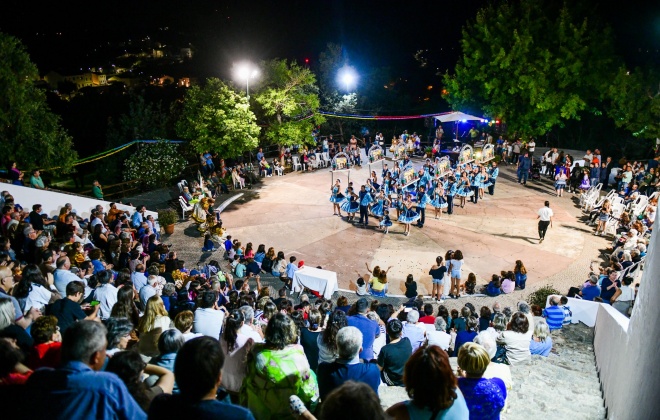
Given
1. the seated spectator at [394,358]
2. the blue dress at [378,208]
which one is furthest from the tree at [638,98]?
the seated spectator at [394,358]

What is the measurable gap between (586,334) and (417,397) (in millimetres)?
7371

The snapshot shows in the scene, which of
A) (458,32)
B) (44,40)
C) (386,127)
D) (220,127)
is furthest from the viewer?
(44,40)

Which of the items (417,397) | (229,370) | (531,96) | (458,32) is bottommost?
(229,370)

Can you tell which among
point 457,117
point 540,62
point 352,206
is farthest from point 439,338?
point 457,117

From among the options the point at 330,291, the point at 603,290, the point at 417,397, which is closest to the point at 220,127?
the point at 330,291

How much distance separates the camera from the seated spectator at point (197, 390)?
2441mm

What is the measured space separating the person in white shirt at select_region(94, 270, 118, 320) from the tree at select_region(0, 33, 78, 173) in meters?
11.7

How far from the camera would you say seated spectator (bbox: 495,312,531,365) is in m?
6.34

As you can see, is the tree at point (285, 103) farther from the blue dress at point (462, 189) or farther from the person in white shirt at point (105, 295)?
the person in white shirt at point (105, 295)

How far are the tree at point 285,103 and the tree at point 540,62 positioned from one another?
30.9ft

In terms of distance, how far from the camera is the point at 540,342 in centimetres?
713

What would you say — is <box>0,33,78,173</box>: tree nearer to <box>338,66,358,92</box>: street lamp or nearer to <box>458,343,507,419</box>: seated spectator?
<box>458,343,507,419</box>: seated spectator

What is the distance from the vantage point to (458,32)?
36781mm

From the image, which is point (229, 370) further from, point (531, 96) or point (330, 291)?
point (531, 96)
